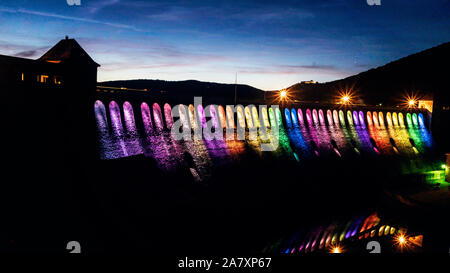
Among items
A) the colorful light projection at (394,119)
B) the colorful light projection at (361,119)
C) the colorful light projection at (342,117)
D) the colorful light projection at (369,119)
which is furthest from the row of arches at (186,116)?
the colorful light projection at (394,119)

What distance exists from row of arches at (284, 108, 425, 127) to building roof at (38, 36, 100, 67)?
52.2 feet

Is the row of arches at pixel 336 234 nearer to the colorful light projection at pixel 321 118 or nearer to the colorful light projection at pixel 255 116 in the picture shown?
the colorful light projection at pixel 255 116

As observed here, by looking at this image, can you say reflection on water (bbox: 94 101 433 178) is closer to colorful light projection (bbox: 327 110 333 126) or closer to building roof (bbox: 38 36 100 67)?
colorful light projection (bbox: 327 110 333 126)

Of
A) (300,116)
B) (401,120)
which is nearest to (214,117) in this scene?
(300,116)

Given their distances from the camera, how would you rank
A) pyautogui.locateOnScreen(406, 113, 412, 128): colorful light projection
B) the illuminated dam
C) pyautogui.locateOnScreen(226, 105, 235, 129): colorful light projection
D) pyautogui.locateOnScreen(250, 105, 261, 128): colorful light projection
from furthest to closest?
1. pyautogui.locateOnScreen(406, 113, 412, 128): colorful light projection
2. pyautogui.locateOnScreen(250, 105, 261, 128): colorful light projection
3. pyautogui.locateOnScreen(226, 105, 235, 129): colorful light projection
4. the illuminated dam

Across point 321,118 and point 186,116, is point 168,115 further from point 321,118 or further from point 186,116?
point 321,118

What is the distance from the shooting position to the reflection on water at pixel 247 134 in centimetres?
1734

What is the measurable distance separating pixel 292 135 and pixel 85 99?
1627 centimetres

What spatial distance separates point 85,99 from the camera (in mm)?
16266

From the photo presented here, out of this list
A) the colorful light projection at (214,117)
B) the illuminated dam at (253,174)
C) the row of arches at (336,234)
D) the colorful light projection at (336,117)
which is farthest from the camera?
the colorful light projection at (336,117)

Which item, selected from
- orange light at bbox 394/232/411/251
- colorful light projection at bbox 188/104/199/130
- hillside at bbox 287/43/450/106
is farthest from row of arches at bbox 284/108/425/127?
hillside at bbox 287/43/450/106

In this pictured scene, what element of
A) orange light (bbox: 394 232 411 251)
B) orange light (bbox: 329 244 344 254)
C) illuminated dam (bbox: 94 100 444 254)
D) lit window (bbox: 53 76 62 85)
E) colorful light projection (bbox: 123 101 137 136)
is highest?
lit window (bbox: 53 76 62 85)

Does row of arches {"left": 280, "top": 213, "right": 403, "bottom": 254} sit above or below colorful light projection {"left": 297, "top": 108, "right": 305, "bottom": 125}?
below

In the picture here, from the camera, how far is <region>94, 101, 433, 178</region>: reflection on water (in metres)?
17.3
